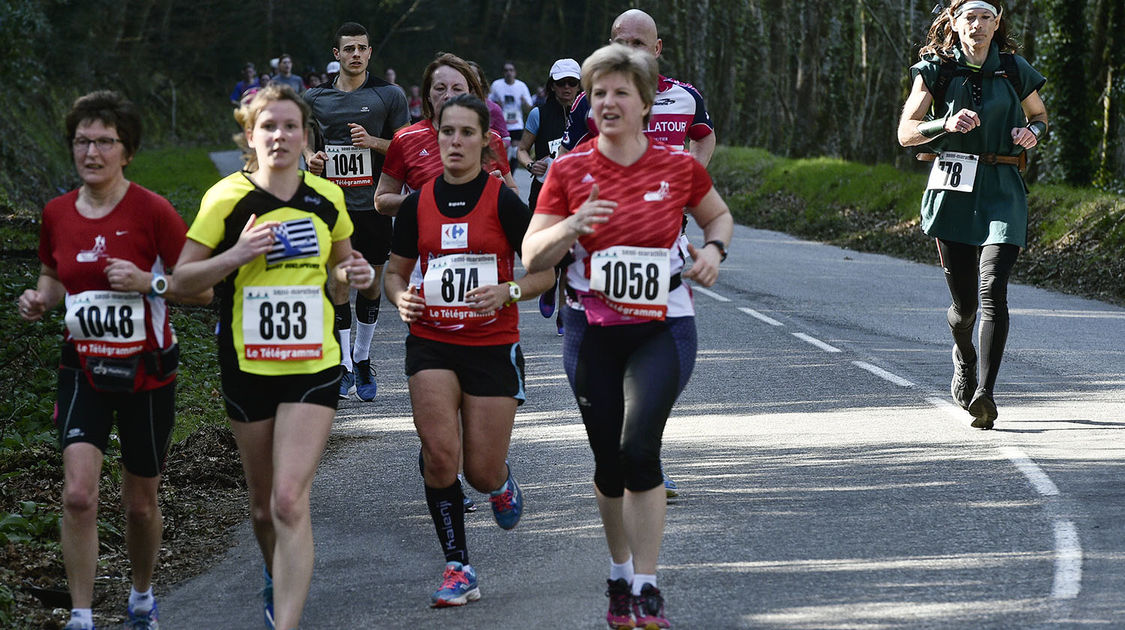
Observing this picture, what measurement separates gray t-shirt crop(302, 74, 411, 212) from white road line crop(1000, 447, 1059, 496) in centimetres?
448

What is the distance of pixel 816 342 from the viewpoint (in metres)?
12.3

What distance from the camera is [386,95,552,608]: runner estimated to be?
577cm

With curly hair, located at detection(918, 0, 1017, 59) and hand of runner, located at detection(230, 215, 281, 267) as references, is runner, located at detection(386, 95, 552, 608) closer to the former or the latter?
hand of runner, located at detection(230, 215, 281, 267)

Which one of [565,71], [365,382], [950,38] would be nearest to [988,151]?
[950,38]

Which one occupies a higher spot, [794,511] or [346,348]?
[346,348]

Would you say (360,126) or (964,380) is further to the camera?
(360,126)

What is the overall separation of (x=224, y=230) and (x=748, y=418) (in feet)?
15.3

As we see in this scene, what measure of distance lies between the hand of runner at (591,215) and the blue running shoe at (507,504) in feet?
5.30

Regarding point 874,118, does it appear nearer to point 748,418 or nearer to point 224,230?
point 748,418

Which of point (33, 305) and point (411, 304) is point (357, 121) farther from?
point (33, 305)

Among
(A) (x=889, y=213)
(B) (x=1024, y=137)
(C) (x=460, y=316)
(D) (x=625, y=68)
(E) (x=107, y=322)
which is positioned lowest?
(A) (x=889, y=213)

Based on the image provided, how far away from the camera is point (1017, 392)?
9664 millimetres

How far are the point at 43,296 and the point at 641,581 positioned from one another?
7.92 feet

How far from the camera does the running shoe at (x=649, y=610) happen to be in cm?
501
